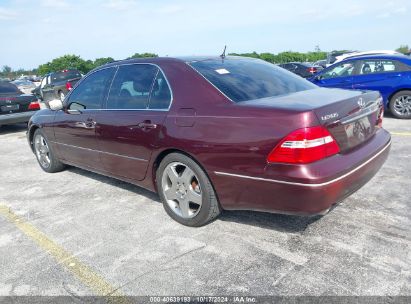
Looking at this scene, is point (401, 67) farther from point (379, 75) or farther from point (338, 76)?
point (338, 76)

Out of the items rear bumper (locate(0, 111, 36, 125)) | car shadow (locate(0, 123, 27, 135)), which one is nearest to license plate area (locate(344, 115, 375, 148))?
rear bumper (locate(0, 111, 36, 125))

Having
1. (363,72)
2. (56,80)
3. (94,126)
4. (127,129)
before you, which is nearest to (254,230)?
(127,129)

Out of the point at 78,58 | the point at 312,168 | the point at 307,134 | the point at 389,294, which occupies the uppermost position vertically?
the point at 78,58

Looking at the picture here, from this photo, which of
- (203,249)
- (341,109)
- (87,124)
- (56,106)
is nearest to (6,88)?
(56,106)

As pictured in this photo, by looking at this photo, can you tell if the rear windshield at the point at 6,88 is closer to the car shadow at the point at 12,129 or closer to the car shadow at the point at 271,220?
the car shadow at the point at 12,129

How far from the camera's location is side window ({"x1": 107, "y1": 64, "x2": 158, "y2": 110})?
3.90 metres

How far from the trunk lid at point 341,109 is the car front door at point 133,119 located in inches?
38.5

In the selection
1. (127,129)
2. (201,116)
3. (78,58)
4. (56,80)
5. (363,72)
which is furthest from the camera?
(78,58)

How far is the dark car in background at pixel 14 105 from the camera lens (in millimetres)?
9820

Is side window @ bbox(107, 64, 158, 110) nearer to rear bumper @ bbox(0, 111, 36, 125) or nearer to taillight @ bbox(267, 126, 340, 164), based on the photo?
taillight @ bbox(267, 126, 340, 164)

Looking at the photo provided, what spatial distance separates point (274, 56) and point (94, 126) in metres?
46.0

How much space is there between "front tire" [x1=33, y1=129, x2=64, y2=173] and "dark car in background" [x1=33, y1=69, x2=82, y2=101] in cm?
1243

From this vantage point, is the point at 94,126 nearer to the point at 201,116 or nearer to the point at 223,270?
the point at 201,116

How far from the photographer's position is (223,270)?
113 inches
